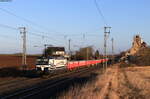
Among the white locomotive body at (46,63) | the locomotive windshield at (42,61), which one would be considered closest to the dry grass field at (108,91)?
the white locomotive body at (46,63)

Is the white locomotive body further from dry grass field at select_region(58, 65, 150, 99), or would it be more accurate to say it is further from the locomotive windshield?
dry grass field at select_region(58, 65, 150, 99)

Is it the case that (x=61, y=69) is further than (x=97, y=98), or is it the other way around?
(x=61, y=69)

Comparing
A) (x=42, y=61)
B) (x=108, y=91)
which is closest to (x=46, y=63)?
(x=42, y=61)

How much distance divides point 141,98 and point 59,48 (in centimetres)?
8325

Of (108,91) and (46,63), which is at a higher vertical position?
(46,63)

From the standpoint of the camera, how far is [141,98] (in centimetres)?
1748

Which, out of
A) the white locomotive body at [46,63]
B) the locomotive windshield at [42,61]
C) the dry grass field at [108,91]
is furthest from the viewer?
the locomotive windshield at [42,61]

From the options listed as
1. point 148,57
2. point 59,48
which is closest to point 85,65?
point 59,48

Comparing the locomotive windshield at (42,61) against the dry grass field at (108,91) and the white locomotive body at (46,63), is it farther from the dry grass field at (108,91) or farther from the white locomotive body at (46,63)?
the dry grass field at (108,91)

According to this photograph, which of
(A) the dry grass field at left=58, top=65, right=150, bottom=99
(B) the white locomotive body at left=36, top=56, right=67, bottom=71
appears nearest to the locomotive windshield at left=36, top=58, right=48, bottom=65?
(B) the white locomotive body at left=36, top=56, right=67, bottom=71

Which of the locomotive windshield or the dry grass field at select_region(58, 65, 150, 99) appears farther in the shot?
the locomotive windshield

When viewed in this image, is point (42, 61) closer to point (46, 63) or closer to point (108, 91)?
Result: point (46, 63)

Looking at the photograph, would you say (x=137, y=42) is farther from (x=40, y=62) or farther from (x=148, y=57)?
(x=40, y=62)

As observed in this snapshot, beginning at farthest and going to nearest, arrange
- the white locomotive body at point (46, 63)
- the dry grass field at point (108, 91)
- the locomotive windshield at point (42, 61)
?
the locomotive windshield at point (42, 61)
the white locomotive body at point (46, 63)
the dry grass field at point (108, 91)
